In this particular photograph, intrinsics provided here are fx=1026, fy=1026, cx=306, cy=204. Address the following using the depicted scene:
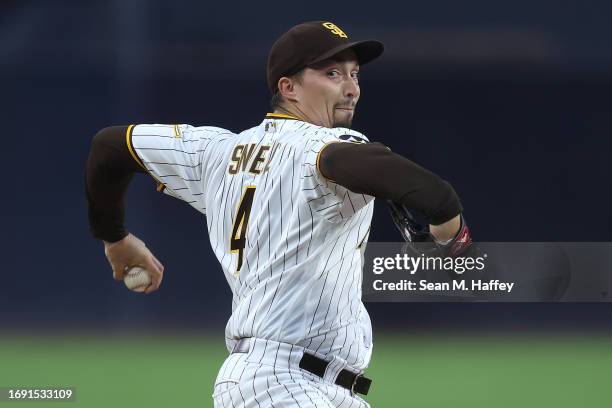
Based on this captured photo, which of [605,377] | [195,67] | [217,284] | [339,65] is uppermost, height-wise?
[195,67]

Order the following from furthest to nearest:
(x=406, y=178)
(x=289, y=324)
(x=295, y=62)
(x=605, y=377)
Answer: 1. (x=605, y=377)
2. (x=295, y=62)
3. (x=289, y=324)
4. (x=406, y=178)

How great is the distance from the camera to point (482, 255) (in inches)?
209

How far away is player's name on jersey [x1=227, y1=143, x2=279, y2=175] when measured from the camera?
2213 millimetres

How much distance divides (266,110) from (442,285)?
1273 millimetres

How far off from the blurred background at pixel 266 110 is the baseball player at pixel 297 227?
287cm

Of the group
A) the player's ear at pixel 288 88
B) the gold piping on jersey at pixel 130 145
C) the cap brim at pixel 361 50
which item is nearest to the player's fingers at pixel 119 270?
the gold piping on jersey at pixel 130 145

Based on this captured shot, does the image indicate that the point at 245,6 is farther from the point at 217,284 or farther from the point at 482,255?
the point at 482,255

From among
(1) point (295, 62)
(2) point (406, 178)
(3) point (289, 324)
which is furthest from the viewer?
(1) point (295, 62)

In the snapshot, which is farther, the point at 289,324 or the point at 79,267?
the point at 79,267

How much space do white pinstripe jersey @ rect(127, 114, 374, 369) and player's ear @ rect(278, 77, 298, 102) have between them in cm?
8

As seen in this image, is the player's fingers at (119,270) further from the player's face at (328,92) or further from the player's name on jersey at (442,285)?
the player's name on jersey at (442,285)

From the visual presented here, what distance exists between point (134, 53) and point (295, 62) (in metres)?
3.08

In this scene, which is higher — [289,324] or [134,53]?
[134,53]

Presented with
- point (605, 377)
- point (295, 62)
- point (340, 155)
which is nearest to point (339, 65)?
point (295, 62)
